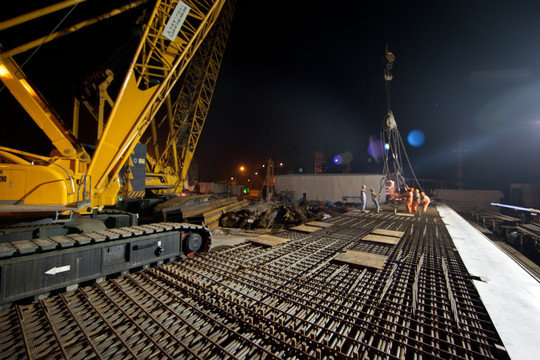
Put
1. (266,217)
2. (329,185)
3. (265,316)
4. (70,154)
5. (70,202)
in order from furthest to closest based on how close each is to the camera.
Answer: (329,185) → (266,217) → (70,154) → (70,202) → (265,316)

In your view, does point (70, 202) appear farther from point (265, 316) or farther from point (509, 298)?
point (509, 298)

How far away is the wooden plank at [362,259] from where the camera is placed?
4298 millimetres

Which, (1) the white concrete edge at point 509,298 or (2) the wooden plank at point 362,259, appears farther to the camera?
(2) the wooden plank at point 362,259

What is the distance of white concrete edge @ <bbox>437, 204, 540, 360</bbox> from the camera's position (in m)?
2.27

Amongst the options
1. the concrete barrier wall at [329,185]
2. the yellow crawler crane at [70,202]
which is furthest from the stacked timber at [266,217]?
the concrete barrier wall at [329,185]

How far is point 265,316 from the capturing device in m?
2.71

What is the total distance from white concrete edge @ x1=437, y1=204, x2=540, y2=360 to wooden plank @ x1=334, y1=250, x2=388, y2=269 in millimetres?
1472

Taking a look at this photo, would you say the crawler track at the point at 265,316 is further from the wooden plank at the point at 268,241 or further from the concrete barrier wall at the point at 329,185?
the concrete barrier wall at the point at 329,185

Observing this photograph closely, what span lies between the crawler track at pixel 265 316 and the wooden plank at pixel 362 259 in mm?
122

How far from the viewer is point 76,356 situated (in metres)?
2.20

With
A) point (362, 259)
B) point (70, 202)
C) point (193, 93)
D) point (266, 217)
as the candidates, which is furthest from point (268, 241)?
point (193, 93)

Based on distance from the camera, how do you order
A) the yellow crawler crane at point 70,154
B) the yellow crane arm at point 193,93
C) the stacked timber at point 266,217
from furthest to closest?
the yellow crane arm at point 193,93
the stacked timber at point 266,217
the yellow crawler crane at point 70,154

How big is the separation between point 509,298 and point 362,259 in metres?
2.13

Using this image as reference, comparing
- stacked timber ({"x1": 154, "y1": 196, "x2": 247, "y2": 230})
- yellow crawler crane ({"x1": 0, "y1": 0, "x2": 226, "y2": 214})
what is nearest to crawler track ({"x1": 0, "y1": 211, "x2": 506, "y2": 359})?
yellow crawler crane ({"x1": 0, "y1": 0, "x2": 226, "y2": 214})
